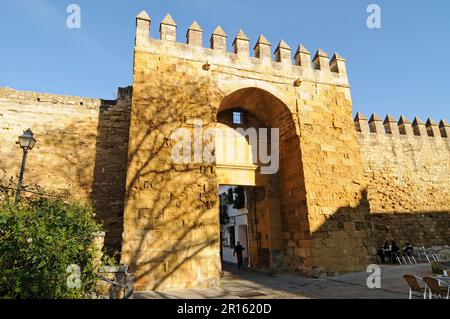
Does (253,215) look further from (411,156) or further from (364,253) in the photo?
(411,156)

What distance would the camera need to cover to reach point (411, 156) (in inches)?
519

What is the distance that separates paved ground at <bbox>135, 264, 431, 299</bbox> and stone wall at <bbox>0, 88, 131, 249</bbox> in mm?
2962

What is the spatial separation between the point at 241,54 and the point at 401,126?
31.5 ft

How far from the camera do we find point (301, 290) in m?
6.29

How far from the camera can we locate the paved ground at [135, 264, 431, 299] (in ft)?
18.5

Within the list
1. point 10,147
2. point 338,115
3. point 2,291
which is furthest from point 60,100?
point 338,115

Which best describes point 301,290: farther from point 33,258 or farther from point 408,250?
point 408,250

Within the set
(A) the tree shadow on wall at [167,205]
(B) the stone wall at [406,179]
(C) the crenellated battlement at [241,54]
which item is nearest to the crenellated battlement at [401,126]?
(B) the stone wall at [406,179]

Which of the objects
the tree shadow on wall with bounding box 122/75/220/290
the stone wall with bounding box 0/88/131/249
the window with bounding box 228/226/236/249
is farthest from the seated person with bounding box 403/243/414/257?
the stone wall with bounding box 0/88/131/249

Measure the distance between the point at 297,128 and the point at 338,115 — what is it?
1.80 metres

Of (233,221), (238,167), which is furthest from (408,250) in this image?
(233,221)

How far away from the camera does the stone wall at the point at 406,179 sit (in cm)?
1194

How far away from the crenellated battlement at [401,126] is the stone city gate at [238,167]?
373 cm

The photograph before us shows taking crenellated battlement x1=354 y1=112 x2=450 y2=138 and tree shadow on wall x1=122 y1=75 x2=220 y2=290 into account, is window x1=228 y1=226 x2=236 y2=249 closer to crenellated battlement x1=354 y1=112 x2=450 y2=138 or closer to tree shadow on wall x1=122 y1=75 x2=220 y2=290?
crenellated battlement x1=354 y1=112 x2=450 y2=138
